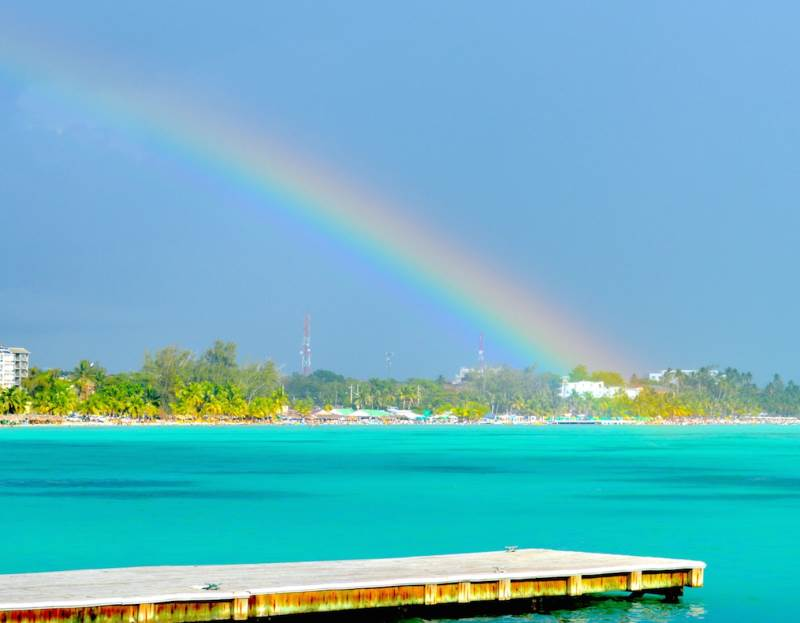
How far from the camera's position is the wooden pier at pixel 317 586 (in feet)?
95.9

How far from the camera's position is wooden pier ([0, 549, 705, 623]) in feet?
95.9

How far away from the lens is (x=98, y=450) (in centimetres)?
15775

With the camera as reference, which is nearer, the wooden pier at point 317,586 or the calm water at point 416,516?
the wooden pier at point 317,586

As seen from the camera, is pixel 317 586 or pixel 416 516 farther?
pixel 416 516

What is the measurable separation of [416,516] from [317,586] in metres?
34.2

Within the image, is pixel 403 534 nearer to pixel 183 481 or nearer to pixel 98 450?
pixel 183 481

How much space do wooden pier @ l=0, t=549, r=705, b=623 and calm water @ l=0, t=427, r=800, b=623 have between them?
3.63ft

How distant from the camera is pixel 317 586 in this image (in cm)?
3150

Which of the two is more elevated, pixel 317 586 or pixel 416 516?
pixel 317 586

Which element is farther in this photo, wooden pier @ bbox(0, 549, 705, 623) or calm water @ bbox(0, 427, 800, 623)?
calm water @ bbox(0, 427, 800, 623)

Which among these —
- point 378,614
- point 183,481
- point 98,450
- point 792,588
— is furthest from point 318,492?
point 98,450

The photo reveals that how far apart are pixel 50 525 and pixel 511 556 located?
→ 93.7 feet

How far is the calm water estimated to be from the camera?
4634 centimetres

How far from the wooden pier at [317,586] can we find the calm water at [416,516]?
1.10 metres
